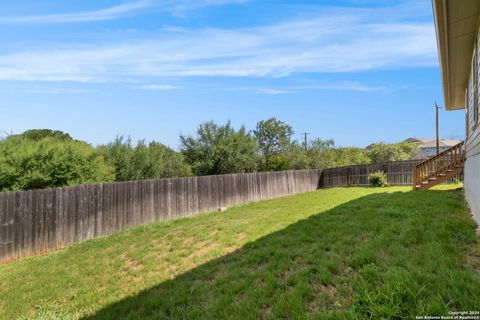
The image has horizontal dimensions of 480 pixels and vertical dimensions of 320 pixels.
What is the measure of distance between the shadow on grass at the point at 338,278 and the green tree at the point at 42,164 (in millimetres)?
8642

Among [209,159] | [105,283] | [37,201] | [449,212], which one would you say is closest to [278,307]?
[105,283]

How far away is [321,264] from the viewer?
391 centimetres

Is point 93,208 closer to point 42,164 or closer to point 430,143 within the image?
point 42,164

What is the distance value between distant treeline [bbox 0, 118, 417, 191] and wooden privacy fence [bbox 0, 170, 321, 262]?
3379 millimetres

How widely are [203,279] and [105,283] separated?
1.91 metres

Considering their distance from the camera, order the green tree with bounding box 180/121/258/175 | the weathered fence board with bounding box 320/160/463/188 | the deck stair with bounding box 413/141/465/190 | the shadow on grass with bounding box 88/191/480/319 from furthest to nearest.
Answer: the green tree with bounding box 180/121/258/175, the weathered fence board with bounding box 320/160/463/188, the deck stair with bounding box 413/141/465/190, the shadow on grass with bounding box 88/191/480/319

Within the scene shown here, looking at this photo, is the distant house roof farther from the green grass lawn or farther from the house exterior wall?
the green grass lawn

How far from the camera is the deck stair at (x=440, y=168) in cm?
990

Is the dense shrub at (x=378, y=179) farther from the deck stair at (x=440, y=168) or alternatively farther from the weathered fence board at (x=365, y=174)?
the deck stair at (x=440, y=168)

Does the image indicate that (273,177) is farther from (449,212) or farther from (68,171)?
(449,212)

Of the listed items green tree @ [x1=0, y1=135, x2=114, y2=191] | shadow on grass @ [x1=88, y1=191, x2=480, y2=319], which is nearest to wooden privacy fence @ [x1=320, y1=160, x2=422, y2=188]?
shadow on grass @ [x1=88, y1=191, x2=480, y2=319]

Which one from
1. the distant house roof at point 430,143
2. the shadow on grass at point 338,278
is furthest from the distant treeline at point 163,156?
the distant house roof at point 430,143

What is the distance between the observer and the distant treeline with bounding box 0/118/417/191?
11.0m

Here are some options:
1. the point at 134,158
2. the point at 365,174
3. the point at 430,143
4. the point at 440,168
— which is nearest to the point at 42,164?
the point at 134,158
